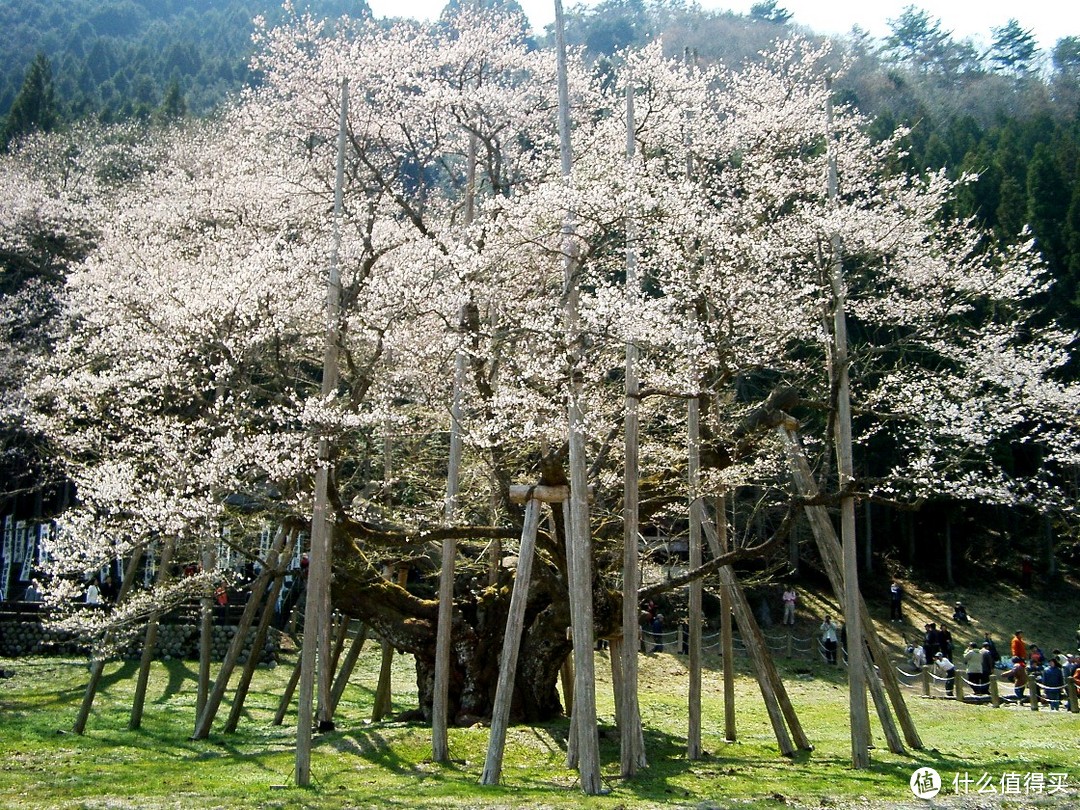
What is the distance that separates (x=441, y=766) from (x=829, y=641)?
45.0 feet

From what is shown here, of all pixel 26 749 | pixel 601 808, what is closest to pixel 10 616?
pixel 26 749

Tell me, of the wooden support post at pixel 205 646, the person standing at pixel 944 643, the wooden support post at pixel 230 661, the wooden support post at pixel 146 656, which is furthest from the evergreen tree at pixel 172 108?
the person standing at pixel 944 643

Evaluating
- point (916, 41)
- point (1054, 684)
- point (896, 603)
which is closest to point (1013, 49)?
point (916, 41)

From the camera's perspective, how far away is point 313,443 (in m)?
11.4

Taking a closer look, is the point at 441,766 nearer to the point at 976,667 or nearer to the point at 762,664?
the point at 762,664

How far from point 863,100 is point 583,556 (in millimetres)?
41496

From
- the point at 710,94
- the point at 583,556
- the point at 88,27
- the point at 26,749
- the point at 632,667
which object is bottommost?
the point at 26,749

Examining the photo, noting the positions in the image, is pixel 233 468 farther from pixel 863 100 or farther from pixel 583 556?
pixel 863 100

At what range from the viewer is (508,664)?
991 centimetres

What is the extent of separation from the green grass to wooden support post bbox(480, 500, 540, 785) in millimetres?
229

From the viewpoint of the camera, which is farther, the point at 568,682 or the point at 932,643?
the point at 932,643

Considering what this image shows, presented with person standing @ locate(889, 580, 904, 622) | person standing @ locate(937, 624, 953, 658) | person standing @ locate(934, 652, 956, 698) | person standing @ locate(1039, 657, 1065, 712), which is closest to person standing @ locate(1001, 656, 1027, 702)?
person standing @ locate(934, 652, 956, 698)

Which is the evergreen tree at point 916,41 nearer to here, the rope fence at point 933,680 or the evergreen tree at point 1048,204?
the evergreen tree at point 1048,204

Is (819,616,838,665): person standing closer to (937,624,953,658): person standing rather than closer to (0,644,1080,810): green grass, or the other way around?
(937,624,953,658): person standing
